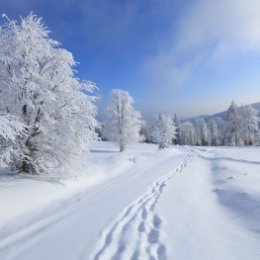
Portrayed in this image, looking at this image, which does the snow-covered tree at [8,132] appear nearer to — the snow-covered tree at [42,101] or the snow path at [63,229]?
the snow-covered tree at [42,101]

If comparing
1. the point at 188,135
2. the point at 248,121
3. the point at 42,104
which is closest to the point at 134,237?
the point at 42,104

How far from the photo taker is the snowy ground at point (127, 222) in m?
6.12

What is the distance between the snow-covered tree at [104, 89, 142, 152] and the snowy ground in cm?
3353

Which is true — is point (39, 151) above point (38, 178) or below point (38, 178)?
above

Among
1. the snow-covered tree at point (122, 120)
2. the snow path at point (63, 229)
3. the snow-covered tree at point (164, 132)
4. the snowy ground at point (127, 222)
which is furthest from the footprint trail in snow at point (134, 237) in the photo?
the snow-covered tree at point (164, 132)

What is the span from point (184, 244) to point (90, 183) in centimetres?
1059

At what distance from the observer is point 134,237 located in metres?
6.85

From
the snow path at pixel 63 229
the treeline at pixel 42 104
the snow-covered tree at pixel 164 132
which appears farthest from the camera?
the snow-covered tree at pixel 164 132

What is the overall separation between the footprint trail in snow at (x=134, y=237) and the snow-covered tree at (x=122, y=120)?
1476 inches

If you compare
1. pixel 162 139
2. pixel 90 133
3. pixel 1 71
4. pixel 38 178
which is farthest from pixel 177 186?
pixel 162 139

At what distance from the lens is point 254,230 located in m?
7.09

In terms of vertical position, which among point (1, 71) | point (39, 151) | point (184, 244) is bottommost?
point (184, 244)

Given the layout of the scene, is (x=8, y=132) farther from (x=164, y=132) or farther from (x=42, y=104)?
(x=164, y=132)

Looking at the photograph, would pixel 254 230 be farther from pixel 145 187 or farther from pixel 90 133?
pixel 90 133
